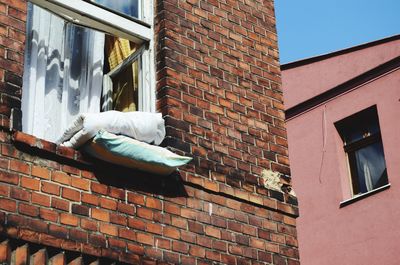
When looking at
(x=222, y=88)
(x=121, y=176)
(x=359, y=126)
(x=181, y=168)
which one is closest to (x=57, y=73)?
(x=121, y=176)

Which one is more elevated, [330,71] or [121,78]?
[330,71]

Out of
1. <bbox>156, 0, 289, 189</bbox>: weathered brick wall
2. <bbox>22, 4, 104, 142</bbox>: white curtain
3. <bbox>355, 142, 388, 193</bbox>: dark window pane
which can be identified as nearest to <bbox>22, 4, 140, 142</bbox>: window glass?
<bbox>22, 4, 104, 142</bbox>: white curtain

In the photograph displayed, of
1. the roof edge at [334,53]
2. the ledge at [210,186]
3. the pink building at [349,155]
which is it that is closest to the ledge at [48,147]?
the ledge at [210,186]

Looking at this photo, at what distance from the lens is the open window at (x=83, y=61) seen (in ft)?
19.4

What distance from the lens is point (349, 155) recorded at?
44.7ft

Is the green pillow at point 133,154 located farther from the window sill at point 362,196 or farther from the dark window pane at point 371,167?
the dark window pane at point 371,167

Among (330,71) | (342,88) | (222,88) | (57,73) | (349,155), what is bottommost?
(57,73)

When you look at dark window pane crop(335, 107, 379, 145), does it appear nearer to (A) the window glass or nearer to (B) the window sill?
(B) the window sill

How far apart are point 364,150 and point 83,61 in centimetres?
807

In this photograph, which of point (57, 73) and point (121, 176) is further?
point (57, 73)

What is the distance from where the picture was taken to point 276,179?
21.7 ft

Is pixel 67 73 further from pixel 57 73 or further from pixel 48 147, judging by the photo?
pixel 48 147

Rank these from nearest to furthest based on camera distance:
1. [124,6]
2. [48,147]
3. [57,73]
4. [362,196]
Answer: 1. [48,147]
2. [57,73]
3. [124,6]
4. [362,196]

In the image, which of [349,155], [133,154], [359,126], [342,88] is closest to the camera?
[133,154]
